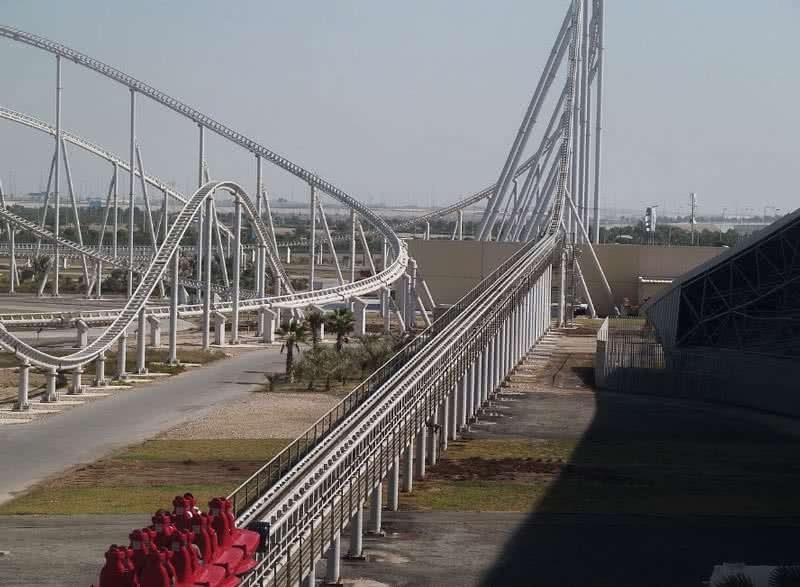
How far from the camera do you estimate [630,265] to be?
79438 mm

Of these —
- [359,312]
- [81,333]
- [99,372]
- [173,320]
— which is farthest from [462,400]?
[359,312]

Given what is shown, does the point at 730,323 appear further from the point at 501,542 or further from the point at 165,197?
the point at 165,197

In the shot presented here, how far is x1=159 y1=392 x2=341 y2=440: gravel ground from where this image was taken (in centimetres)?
3409

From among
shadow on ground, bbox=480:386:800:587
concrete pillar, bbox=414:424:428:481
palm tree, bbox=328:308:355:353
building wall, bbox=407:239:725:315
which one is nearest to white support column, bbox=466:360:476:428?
shadow on ground, bbox=480:386:800:587

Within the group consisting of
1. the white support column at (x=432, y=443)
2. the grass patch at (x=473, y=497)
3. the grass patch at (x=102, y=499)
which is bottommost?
the grass patch at (x=102, y=499)

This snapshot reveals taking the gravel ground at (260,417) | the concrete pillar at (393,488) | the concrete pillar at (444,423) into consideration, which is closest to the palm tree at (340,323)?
the gravel ground at (260,417)

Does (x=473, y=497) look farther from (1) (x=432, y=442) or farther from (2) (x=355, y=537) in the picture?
(2) (x=355, y=537)

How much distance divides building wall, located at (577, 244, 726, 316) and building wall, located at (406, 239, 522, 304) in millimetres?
6421

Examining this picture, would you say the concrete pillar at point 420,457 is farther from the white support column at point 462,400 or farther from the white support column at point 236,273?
the white support column at point 236,273

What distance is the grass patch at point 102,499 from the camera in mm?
24031

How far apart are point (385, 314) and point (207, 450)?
38.5 metres

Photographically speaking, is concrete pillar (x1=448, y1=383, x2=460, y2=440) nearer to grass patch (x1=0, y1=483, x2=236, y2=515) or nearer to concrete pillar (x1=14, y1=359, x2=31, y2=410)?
grass patch (x1=0, y1=483, x2=236, y2=515)

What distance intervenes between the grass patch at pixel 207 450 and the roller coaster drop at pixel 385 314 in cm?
135

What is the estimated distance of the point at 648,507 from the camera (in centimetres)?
2448
